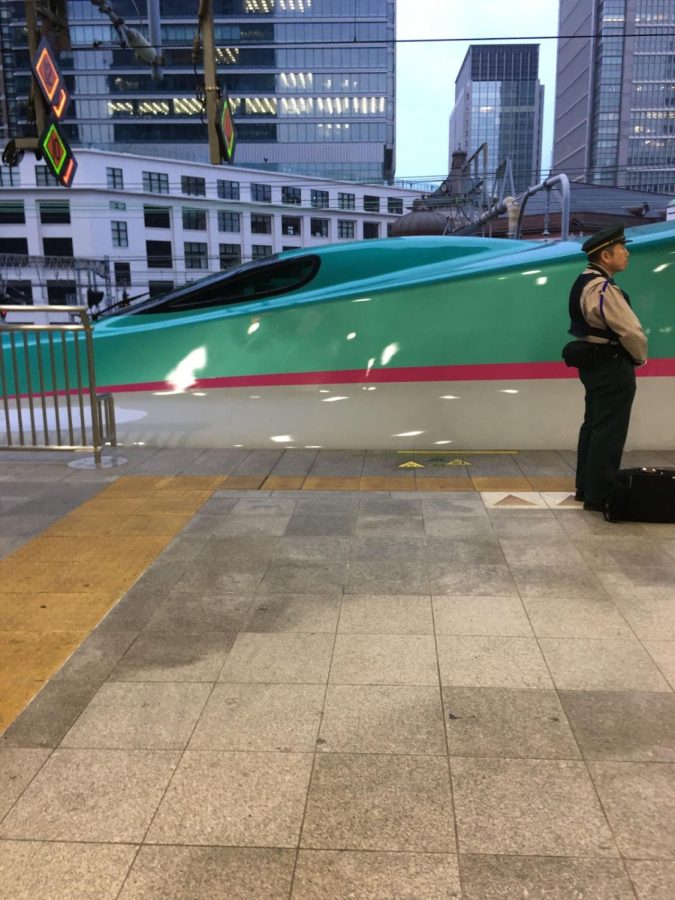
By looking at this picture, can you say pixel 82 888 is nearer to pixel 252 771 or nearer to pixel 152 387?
pixel 252 771

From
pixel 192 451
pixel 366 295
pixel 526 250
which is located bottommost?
pixel 192 451

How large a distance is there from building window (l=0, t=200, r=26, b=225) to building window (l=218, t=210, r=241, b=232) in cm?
1851

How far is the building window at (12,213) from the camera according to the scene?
63.8 metres

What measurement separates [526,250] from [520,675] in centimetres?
578

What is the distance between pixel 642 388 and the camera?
23.8ft

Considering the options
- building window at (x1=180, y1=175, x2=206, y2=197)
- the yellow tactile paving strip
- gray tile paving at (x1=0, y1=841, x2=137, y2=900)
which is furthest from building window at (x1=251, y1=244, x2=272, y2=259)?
gray tile paving at (x1=0, y1=841, x2=137, y2=900)

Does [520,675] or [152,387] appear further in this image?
[152,387]

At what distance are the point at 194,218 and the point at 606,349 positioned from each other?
71.3 metres

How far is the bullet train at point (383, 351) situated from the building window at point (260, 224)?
2679 inches

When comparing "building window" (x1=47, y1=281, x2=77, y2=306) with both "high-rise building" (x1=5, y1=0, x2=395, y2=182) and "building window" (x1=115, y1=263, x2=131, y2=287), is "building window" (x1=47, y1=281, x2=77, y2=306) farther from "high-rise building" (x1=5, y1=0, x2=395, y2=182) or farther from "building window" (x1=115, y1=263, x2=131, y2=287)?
"high-rise building" (x1=5, y1=0, x2=395, y2=182)

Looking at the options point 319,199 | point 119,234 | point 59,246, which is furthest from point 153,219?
point 319,199

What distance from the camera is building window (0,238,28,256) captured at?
213ft

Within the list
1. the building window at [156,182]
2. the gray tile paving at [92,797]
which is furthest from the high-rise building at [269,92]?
the gray tile paving at [92,797]

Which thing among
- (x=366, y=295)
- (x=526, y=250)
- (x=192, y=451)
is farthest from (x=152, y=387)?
(x=526, y=250)
